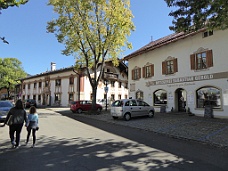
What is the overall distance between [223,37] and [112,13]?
10434 millimetres

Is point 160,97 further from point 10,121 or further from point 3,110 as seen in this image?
point 10,121

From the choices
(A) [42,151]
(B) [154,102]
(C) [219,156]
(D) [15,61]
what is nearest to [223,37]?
(B) [154,102]

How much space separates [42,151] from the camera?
244 inches

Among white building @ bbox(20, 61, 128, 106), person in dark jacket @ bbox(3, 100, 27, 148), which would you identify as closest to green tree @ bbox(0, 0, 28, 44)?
person in dark jacket @ bbox(3, 100, 27, 148)

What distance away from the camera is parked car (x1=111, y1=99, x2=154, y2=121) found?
582 inches

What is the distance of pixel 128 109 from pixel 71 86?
2049 centimetres

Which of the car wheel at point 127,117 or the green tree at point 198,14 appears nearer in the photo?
the green tree at point 198,14

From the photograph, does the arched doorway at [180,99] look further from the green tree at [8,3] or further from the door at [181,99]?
the green tree at [8,3]

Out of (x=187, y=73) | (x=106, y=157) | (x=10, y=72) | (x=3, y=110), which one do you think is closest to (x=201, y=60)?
(x=187, y=73)

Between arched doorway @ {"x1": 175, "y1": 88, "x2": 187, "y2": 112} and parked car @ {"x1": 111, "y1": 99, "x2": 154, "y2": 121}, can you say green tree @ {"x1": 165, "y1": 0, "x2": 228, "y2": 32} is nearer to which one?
parked car @ {"x1": 111, "y1": 99, "x2": 154, "y2": 121}

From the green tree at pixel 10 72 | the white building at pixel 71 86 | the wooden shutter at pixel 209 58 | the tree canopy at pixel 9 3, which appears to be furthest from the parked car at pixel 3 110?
the green tree at pixel 10 72

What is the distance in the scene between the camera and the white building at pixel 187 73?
14.8 m

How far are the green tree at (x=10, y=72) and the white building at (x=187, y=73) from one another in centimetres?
3401

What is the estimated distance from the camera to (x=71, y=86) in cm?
3347
